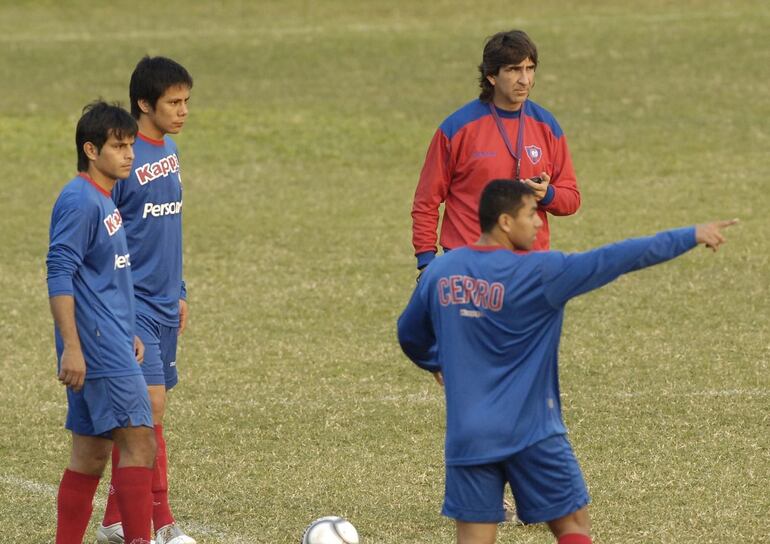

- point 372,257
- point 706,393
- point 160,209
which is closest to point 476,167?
point 160,209

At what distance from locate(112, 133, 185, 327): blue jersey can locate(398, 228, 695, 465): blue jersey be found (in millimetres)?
1900

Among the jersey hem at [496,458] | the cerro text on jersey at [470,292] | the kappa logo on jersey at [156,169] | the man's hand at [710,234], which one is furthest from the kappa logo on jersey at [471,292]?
the kappa logo on jersey at [156,169]

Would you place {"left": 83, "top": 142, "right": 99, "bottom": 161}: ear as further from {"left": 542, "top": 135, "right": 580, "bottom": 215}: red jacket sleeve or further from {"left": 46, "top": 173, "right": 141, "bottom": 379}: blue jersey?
{"left": 542, "top": 135, "right": 580, "bottom": 215}: red jacket sleeve

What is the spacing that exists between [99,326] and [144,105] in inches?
49.9

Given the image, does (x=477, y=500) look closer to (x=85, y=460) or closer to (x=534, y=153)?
(x=85, y=460)

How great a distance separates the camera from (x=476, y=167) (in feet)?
24.8

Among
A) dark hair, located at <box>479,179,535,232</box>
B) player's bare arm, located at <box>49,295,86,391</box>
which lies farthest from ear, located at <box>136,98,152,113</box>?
dark hair, located at <box>479,179,535,232</box>

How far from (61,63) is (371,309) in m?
16.0

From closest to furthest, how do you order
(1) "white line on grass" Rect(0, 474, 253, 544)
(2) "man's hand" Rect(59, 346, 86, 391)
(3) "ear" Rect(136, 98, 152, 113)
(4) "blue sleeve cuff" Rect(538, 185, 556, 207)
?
1. (2) "man's hand" Rect(59, 346, 86, 391)
2. (3) "ear" Rect(136, 98, 152, 113)
3. (1) "white line on grass" Rect(0, 474, 253, 544)
4. (4) "blue sleeve cuff" Rect(538, 185, 556, 207)

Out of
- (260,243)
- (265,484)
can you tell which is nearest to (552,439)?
(265,484)

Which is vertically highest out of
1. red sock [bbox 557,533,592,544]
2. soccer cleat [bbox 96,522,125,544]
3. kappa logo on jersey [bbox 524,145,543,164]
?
kappa logo on jersey [bbox 524,145,543,164]

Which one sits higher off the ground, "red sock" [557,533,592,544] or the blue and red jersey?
the blue and red jersey

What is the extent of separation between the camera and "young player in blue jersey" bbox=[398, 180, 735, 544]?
5508mm

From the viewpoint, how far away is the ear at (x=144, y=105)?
7129mm
